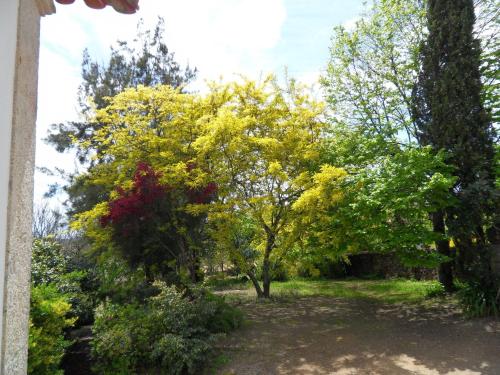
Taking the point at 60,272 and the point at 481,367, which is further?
the point at 60,272

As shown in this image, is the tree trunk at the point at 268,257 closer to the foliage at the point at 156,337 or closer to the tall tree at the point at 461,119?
the foliage at the point at 156,337

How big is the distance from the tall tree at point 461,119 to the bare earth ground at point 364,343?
5.50ft

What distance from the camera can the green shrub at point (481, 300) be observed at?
7758 millimetres

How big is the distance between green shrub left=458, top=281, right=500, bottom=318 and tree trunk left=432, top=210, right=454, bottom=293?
219 centimetres

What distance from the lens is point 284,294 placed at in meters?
11.7

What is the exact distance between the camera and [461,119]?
8.72 meters

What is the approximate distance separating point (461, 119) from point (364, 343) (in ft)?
17.9

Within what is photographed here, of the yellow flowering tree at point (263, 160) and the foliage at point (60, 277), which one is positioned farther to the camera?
the yellow flowering tree at point (263, 160)

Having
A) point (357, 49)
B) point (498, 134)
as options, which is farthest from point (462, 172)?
point (357, 49)

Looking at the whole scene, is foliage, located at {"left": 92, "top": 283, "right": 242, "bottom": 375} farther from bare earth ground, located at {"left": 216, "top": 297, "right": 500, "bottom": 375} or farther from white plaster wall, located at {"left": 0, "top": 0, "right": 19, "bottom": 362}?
white plaster wall, located at {"left": 0, "top": 0, "right": 19, "bottom": 362}

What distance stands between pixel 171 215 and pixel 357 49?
7.87 m

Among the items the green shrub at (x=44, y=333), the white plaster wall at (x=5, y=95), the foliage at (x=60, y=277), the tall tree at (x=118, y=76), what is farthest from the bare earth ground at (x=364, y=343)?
the tall tree at (x=118, y=76)

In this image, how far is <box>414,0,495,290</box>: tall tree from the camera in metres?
8.27

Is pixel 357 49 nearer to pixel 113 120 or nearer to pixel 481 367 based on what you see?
pixel 113 120
